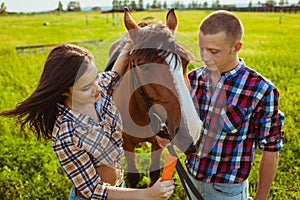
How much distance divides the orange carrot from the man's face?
0.60 metres

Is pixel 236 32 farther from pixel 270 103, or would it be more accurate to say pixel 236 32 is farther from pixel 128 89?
pixel 128 89

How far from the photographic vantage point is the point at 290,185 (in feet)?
11.6

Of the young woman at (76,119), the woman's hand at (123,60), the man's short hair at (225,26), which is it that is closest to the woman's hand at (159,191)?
the young woman at (76,119)

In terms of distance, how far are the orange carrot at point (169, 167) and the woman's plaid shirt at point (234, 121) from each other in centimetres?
24

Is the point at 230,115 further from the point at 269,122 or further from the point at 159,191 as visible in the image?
the point at 159,191

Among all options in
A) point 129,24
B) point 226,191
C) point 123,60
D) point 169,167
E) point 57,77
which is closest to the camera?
point 57,77

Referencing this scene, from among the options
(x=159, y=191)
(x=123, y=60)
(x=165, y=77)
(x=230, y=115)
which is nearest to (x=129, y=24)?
(x=123, y=60)

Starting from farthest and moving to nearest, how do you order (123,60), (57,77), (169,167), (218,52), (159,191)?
(123,60), (218,52), (169,167), (57,77), (159,191)

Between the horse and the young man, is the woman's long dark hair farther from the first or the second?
the young man

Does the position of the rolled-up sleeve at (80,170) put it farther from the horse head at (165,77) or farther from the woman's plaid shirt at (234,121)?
the woman's plaid shirt at (234,121)

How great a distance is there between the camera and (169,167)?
189cm

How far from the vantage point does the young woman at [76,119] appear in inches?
68.5

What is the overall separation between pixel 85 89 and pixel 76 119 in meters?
0.18

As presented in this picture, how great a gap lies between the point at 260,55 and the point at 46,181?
355 inches
